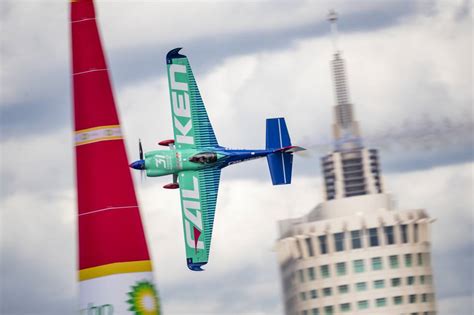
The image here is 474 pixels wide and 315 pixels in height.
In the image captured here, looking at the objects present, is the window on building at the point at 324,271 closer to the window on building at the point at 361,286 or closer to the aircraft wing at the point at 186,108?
the window on building at the point at 361,286

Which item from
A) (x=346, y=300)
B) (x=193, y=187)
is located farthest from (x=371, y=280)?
(x=193, y=187)

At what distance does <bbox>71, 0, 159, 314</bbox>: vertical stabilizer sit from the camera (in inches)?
1162

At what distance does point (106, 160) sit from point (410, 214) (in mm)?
173211

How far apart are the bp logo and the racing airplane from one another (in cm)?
747

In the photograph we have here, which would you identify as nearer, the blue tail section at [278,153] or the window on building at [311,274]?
the blue tail section at [278,153]

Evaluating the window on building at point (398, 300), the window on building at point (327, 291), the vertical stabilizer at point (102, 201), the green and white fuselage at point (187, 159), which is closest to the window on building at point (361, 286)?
the window on building at point (327, 291)

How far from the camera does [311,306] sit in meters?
198

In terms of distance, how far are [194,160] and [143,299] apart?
8785 mm

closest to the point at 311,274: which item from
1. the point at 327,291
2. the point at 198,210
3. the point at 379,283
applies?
the point at 327,291

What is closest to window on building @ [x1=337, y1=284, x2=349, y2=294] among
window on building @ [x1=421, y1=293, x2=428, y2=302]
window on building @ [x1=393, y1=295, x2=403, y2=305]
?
window on building @ [x1=393, y1=295, x2=403, y2=305]

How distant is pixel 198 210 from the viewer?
3862 centimetres

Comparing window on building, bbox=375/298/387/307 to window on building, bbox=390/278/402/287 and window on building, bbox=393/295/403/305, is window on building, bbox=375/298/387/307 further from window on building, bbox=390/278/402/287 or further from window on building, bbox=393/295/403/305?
window on building, bbox=390/278/402/287

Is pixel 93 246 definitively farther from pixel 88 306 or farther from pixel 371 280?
pixel 371 280

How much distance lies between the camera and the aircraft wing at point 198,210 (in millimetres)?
38156
